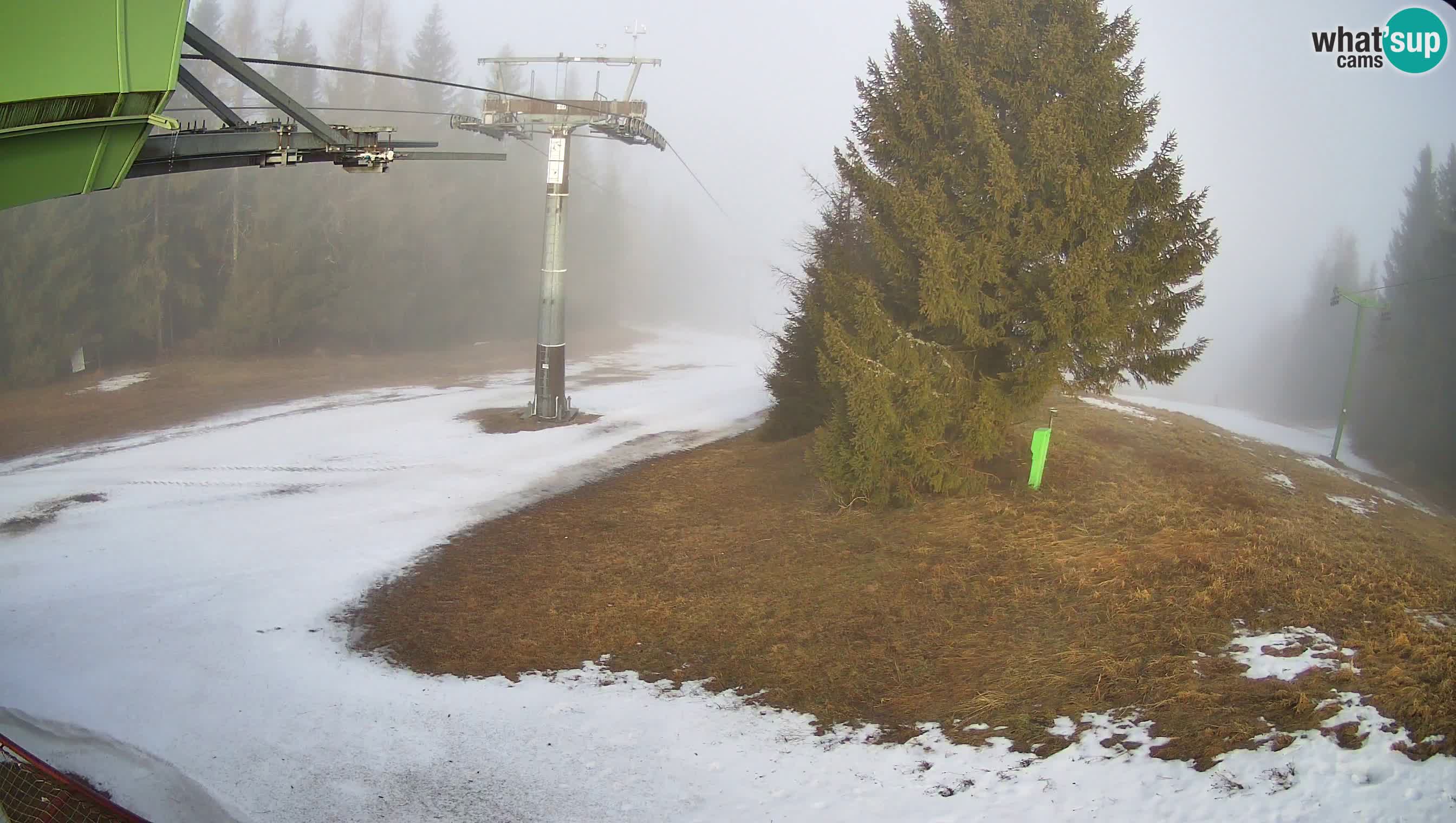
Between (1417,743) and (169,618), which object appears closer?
(1417,743)

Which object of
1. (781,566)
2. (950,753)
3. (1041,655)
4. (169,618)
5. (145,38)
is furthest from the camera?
(781,566)

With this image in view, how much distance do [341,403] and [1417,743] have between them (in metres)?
24.3

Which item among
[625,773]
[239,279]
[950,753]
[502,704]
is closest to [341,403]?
[239,279]

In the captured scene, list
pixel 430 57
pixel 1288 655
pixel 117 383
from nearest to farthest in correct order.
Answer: pixel 1288 655, pixel 117 383, pixel 430 57

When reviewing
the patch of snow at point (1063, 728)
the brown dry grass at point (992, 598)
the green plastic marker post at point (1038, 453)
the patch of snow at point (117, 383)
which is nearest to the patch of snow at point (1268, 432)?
the brown dry grass at point (992, 598)

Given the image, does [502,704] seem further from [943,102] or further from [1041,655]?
[943,102]

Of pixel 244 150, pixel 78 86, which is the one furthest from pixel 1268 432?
pixel 78 86

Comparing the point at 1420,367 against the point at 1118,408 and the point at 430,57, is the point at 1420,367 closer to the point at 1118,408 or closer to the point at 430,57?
the point at 1118,408

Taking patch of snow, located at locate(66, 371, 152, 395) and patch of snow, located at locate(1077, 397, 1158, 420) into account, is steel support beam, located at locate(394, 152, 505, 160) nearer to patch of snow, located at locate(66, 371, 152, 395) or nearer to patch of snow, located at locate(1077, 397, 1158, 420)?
patch of snow, located at locate(1077, 397, 1158, 420)

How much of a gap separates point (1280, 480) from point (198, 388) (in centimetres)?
2706

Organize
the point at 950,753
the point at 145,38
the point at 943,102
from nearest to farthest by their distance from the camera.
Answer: the point at 145,38 → the point at 950,753 → the point at 943,102

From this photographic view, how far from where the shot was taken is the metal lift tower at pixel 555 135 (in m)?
20.2

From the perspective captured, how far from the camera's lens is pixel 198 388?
25.8 m

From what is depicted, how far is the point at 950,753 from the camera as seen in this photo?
661 cm
